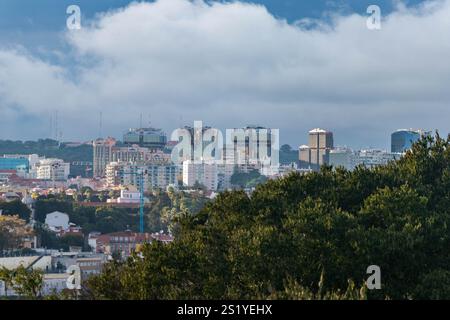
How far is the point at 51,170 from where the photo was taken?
290ft

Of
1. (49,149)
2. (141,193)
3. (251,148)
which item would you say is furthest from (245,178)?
(49,149)

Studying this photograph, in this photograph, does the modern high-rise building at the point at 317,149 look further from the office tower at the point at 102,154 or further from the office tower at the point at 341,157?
the office tower at the point at 102,154

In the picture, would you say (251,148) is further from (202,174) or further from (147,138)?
(147,138)

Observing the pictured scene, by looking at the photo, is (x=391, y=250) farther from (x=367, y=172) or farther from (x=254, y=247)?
(x=367, y=172)

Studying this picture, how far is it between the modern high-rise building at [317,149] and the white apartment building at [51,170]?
128ft

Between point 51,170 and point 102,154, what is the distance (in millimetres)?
5652

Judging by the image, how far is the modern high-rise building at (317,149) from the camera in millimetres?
52406

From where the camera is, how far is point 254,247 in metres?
11.1

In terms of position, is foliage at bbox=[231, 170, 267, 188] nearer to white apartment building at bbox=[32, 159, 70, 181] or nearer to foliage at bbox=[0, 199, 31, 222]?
foliage at bbox=[0, 199, 31, 222]

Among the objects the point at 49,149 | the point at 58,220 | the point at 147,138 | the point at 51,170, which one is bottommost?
the point at 58,220

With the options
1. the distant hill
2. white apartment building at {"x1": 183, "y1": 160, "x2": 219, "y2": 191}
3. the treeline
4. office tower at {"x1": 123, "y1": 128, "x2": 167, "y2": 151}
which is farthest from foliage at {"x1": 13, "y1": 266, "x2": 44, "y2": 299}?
the distant hill

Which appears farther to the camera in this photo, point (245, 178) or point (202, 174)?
point (202, 174)
